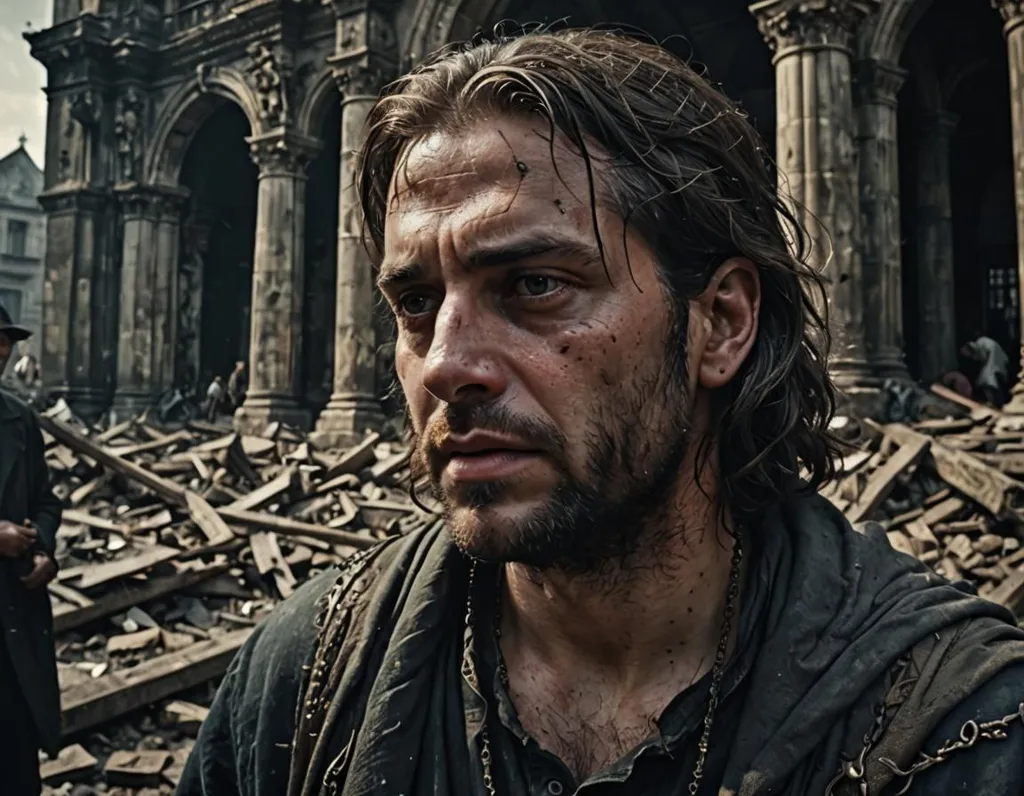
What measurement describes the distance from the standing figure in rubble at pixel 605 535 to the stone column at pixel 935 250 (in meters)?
16.0

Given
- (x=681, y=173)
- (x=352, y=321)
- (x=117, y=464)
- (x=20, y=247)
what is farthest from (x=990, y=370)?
(x=20, y=247)

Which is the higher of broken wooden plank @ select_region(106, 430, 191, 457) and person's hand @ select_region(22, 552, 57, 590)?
broken wooden plank @ select_region(106, 430, 191, 457)

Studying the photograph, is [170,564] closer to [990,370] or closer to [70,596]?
[70,596]

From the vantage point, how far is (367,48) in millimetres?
16094

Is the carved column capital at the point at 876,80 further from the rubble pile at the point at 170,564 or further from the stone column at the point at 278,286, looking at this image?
the stone column at the point at 278,286

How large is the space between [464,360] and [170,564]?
24.8 feet

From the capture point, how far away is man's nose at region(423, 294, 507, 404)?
1.42m

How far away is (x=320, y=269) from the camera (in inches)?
934

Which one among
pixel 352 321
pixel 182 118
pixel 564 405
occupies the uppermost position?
pixel 182 118

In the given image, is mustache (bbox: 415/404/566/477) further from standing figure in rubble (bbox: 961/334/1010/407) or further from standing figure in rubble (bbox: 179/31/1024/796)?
standing figure in rubble (bbox: 961/334/1010/407)

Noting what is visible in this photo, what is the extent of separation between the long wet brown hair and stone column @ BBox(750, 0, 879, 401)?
35.2 ft

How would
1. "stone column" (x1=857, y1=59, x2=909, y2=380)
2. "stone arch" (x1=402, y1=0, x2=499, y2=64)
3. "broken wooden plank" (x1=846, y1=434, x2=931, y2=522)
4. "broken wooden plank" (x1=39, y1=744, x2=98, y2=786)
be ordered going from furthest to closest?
"stone arch" (x1=402, y1=0, x2=499, y2=64) → "stone column" (x1=857, y1=59, x2=909, y2=380) → "broken wooden plank" (x1=846, y1=434, x2=931, y2=522) → "broken wooden plank" (x1=39, y1=744, x2=98, y2=786)

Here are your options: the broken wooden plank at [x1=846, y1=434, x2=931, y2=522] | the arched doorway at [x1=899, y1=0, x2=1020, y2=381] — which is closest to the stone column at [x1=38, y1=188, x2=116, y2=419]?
the arched doorway at [x1=899, y1=0, x2=1020, y2=381]

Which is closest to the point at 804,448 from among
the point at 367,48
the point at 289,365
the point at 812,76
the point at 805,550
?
the point at 805,550
